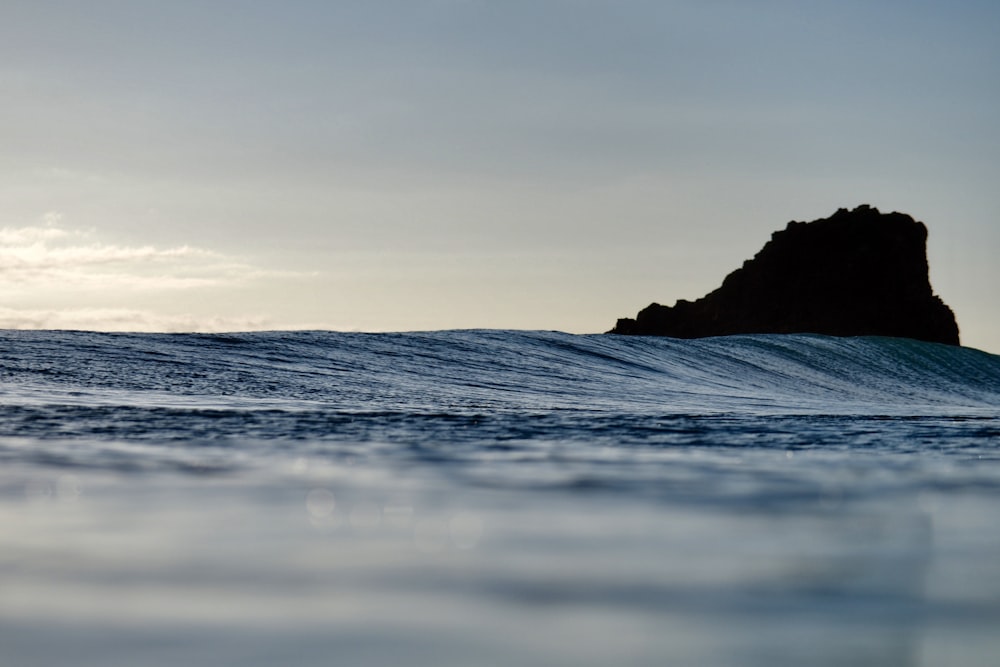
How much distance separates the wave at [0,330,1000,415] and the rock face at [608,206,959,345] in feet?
171

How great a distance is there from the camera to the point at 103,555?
2486 mm

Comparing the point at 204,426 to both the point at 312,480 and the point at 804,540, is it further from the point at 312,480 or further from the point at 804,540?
the point at 804,540

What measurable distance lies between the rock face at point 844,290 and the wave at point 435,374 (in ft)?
171

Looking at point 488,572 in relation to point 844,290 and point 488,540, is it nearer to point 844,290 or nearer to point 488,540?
point 488,540

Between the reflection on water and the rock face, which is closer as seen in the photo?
the reflection on water

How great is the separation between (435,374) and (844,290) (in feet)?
247

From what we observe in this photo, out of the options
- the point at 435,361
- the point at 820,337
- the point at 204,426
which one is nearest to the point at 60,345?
the point at 435,361

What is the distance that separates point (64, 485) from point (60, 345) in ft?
43.8

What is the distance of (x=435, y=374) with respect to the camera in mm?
17484

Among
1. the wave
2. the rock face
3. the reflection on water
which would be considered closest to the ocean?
the reflection on water

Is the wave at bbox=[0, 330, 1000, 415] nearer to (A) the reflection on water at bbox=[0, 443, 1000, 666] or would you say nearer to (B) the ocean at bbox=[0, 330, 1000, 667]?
(B) the ocean at bbox=[0, 330, 1000, 667]

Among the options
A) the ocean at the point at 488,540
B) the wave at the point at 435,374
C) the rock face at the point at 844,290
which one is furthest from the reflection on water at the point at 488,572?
the rock face at the point at 844,290

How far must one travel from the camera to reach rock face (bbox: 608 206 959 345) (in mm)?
85125

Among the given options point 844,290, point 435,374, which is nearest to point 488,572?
point 435,374
